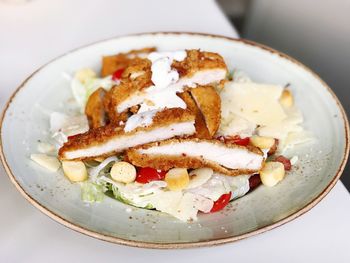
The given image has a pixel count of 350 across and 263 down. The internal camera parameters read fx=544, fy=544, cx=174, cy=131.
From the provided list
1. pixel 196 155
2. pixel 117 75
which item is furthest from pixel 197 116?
pixel 117 75

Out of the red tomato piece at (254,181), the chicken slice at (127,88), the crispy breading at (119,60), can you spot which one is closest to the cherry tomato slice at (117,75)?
the crispy breading at (119,60)

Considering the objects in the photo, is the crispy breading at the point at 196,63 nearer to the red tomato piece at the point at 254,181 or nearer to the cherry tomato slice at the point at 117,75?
the cherry tomato slice at the point at 117,75

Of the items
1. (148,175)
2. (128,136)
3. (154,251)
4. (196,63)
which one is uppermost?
(196,63)

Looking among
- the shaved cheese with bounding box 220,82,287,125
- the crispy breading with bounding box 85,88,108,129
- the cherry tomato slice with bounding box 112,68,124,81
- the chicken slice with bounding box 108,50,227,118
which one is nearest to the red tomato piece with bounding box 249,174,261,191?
the shaved cheese with bounding box 220,82,287,125

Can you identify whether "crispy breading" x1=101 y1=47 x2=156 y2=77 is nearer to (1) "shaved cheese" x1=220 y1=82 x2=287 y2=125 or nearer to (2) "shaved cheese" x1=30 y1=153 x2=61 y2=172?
(1) "shaved cheese" x1=220 y1=82 x2=287 y2=125

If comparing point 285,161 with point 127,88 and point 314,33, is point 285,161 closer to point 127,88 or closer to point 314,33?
point 127,88

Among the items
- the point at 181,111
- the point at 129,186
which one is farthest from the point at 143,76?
the point at 129,186

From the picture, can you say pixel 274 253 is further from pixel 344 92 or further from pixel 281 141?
pixel 344 92

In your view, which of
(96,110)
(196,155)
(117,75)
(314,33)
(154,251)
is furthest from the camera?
(314,33)
